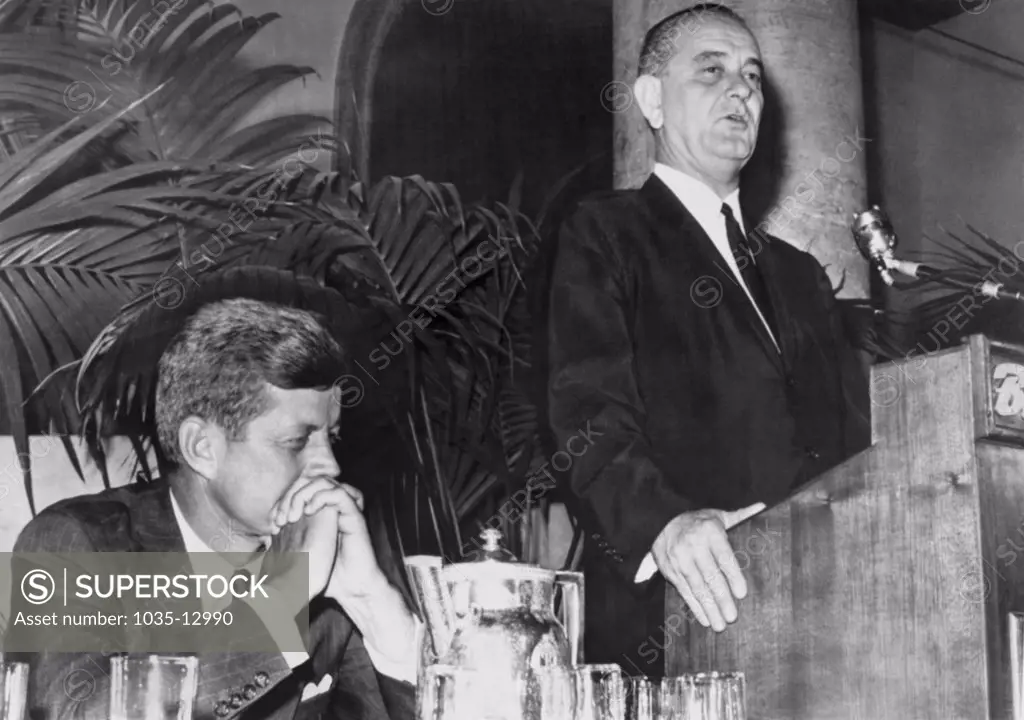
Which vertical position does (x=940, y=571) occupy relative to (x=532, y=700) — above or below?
above

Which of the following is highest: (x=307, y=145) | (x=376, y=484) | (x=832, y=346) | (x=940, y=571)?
(x=307, y=145)

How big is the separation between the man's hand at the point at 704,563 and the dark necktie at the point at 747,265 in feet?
1.79

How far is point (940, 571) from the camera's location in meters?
2.10

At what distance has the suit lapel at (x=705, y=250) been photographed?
11.0ft

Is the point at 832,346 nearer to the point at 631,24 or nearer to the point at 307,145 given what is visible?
the point at 631,24

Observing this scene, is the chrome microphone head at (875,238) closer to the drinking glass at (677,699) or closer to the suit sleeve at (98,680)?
the drinking glass at (677,699)

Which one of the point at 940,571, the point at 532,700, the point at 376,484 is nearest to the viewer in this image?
the point at 940,571

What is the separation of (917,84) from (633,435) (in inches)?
50.2

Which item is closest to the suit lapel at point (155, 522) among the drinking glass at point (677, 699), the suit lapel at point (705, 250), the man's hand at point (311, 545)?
the man's hand at point (311, 545)

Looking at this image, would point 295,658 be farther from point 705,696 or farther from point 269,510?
point 705,696

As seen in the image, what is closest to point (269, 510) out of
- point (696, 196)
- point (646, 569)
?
point (646, 569)

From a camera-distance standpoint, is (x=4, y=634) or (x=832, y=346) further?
(x=832, y=346)

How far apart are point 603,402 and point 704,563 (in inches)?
24.6

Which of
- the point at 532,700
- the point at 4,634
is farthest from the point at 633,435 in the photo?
Answer: the point at 4,634
